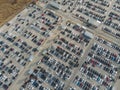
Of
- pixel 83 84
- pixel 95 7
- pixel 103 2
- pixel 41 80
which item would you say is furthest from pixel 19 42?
pixel 103 2

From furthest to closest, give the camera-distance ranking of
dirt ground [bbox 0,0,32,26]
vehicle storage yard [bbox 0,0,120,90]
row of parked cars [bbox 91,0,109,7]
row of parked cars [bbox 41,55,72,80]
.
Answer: row of parked cars [bbox 91,0,109,7], dirt ground [bbox 0,0,32,26], row of parked cars [bbox 41,55,72,80], vehicle storage yard [bbox 0,0,120,90]

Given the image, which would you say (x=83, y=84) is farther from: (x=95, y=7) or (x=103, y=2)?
(x=103, y=2)

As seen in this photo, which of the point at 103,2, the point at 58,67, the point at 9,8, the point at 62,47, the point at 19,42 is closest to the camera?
the point at 58,67

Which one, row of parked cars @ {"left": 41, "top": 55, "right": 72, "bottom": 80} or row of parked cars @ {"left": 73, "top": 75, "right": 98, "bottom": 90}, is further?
row of parked cars @ {"left": 41, "top": 55, "right": 72, "bottom": 80}

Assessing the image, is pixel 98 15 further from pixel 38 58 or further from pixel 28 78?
pixel 28 78

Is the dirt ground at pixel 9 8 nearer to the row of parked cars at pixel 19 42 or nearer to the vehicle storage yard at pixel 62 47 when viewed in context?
the vehicle storage yard at pixel 62 47

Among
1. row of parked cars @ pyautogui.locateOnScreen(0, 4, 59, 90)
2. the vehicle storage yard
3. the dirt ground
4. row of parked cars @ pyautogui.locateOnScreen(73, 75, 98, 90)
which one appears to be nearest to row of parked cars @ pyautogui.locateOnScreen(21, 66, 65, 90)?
the vehicle storage yard

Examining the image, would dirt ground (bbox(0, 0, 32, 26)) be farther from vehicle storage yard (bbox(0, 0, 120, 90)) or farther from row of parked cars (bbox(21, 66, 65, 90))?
row of parked cars (bbox(21, 66, 65, 90))
